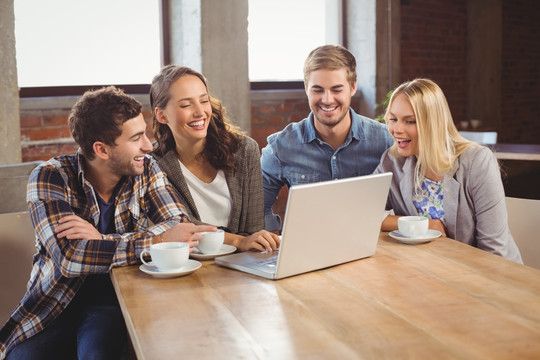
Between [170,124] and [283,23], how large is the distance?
3123mm

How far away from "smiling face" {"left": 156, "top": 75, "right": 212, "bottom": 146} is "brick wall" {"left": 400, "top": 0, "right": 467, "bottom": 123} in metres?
3.92

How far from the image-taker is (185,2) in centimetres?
453

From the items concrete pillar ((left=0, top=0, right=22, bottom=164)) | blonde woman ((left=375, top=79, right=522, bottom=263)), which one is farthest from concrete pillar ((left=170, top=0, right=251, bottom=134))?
blonde woman ((left=375, top=79, right=522, bottom=263))

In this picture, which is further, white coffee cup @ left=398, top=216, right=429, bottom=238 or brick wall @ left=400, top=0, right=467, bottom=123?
brick wall @ left=400, top=0, right=467, bottom=123

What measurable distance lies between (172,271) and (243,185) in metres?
0.88

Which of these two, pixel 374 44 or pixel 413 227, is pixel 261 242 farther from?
pixel 374 44

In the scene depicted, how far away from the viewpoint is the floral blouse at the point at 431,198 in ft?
7.68

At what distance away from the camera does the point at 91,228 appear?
189 cm

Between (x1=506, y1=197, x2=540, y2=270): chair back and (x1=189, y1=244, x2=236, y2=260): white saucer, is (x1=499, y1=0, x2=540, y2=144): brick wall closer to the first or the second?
(x1=506, y1=197, x2=540, y2=270): chair back

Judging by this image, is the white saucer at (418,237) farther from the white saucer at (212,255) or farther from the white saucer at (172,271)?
the white saucer at (172,271)

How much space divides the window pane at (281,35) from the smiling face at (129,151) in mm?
3217

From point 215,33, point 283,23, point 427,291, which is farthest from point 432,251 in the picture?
point 283,23

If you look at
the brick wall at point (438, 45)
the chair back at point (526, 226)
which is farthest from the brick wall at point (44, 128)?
the brick wall at point (438, 45)

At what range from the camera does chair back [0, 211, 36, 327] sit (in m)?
2.12
